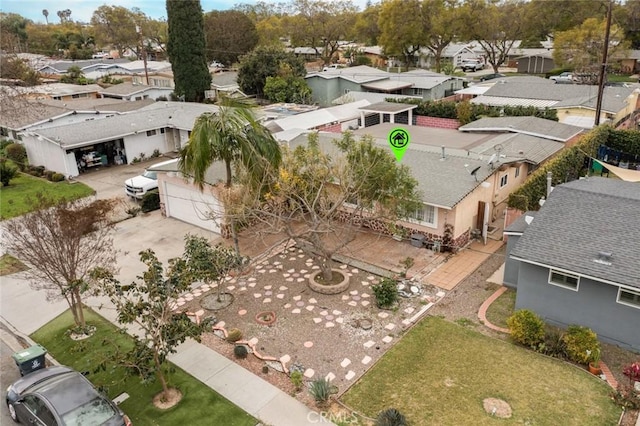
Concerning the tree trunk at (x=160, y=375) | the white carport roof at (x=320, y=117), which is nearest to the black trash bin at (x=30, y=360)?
the tree trunk at (x=160, y=375)

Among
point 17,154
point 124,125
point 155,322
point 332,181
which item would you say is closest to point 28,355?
point 155,322

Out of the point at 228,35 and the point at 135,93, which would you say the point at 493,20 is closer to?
the point at 228,35

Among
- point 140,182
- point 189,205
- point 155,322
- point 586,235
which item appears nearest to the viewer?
point 155,322

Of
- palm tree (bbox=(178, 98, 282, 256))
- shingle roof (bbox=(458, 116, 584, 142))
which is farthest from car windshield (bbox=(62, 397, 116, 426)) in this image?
shingle roof (bbox=(458, 116, 584, 142))

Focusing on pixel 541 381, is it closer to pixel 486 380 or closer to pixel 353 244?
pixel 486 380

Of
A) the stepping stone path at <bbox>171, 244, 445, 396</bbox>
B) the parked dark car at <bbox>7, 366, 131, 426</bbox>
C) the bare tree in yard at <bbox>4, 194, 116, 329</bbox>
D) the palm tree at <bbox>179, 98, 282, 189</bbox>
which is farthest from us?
the palm tree at <bbox>179, 98, 282, 189</bbox>

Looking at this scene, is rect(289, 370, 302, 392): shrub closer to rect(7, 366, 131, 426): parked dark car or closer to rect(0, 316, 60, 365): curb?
rect(7, 366, 131, 426): parked dark car
